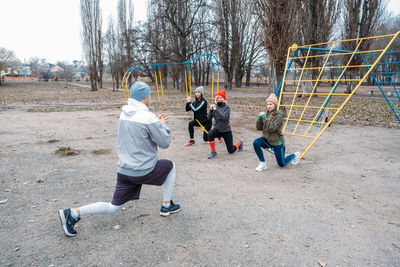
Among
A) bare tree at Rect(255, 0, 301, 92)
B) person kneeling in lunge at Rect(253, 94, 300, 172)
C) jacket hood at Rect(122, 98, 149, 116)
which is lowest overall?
person kneeling in lunge at Rect(253, 94, 300, 172)

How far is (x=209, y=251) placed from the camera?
8.64 ft

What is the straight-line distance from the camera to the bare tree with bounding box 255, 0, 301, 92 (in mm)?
10250

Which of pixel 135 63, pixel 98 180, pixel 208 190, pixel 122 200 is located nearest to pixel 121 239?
pixel 122 200

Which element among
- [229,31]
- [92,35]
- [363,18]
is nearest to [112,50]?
[92,35]

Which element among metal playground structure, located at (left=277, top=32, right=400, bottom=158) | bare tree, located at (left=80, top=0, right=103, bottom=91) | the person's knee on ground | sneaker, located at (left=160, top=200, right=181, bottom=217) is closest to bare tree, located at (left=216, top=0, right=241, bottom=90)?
metal playground structure, located at (left=277, top=32, right=400, bottom=158)

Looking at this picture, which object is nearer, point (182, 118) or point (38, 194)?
point (38, 194)

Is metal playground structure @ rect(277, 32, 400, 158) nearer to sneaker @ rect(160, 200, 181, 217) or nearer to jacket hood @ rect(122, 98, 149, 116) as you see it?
sneaker @ rect(160, 200, 181, 217)

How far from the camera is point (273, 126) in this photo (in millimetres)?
4570

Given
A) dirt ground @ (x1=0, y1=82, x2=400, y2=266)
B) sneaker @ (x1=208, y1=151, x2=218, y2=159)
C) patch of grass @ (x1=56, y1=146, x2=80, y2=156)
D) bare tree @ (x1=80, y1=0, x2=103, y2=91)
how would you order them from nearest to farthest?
1. dirt ground @ (x1=0, y1=82, x2=400, y2=266)
2. sneaker @ (x1=208, y1=151, x2=218, y2=159)
3. patch of grass @ (x1=56, y1=146, x2=80, y2=156)
4. bare tree @ (x1=80, y1=0, x2=103, y2=91)

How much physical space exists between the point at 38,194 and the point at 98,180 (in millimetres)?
880

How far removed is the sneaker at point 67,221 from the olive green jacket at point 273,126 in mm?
3264

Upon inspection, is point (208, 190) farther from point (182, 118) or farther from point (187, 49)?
point (187, 49)

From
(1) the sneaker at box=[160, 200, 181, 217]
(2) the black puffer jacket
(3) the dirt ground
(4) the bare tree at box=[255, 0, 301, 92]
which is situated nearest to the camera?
(3) the dirt ground

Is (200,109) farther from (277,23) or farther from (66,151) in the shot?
(277,23)
